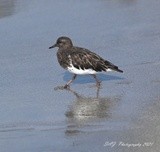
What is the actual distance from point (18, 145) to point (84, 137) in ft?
1.96

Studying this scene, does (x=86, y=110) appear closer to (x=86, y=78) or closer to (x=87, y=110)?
(x=87, y=110)

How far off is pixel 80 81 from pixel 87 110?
4.98 ft

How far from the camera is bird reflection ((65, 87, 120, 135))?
23.3 feet

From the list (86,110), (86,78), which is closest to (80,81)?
(86,78)

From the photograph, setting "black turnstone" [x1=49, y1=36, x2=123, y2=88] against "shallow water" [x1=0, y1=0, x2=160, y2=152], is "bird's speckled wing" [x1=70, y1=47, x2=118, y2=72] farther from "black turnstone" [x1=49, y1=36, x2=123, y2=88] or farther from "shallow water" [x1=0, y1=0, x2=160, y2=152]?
"shallow water" [x1=0, y1=0, x2=160, y2=152]

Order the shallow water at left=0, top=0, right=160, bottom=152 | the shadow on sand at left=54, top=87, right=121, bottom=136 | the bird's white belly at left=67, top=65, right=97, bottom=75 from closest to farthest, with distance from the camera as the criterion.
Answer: the shallow water at left=0, top=0, right=160, bottom=152 < the shadow on sand at left=54, top=87, right=121, bottom=136 < the bird's white belly at left=67, top=65, right=97, bottom=75

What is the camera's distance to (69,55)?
8.99 meters

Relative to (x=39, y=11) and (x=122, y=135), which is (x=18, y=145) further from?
(x=39, y=11)

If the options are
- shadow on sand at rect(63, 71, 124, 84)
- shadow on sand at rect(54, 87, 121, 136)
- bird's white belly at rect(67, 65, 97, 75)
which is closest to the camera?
shadow on sand at rect(54, 87, 121, 136)

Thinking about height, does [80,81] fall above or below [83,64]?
below

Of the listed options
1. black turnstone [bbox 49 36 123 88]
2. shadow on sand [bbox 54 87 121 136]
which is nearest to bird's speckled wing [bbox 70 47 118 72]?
black turnstone [bbox 49 36 123 88]

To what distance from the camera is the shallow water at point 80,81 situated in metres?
6.66

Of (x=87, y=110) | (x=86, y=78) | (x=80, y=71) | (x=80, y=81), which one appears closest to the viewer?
(x=87, y=110)

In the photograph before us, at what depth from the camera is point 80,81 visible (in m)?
9.12
